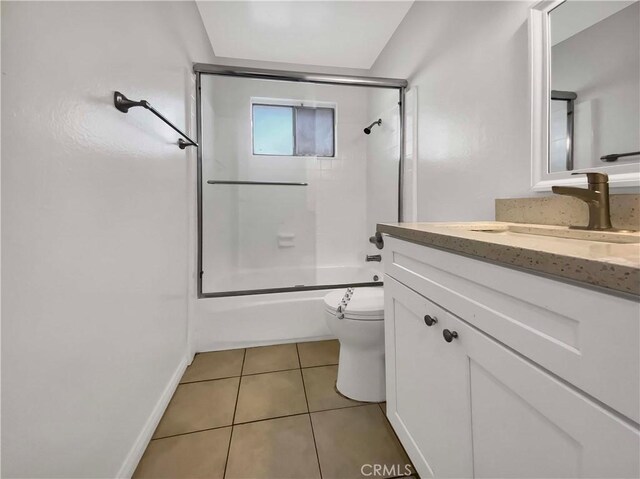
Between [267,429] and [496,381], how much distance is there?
1004 millimetres

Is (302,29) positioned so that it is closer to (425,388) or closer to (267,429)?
(425,388)

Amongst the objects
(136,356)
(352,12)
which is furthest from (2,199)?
(352,12)

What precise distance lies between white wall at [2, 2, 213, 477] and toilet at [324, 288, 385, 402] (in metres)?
0.82

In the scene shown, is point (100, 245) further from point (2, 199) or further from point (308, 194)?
point (308, 194)

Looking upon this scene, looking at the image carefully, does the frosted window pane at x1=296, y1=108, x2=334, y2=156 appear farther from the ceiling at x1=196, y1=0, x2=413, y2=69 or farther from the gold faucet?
the gold faucet

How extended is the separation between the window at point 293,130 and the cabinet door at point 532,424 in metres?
Result: 2.25

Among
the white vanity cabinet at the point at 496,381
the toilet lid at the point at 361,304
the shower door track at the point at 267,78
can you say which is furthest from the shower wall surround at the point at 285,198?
the white vanity cabinet at the point at 496,381

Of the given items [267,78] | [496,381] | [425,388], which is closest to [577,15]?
[496,381]

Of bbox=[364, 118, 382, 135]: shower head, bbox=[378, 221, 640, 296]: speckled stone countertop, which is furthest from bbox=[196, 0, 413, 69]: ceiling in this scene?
bbox=[378, 221, 640, 296]: speckled stone countertop

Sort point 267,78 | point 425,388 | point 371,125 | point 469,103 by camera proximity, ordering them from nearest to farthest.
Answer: point 425,388, point 469,103, point 267,78, point 371,125

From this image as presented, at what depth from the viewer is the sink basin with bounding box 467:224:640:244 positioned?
2.12 ft

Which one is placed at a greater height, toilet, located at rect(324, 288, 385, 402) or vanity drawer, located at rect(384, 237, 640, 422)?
vanity drawer, located at rect(384, 237, 640, 422)

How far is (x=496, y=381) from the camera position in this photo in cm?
52

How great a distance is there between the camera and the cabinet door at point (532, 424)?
1.11 ft
